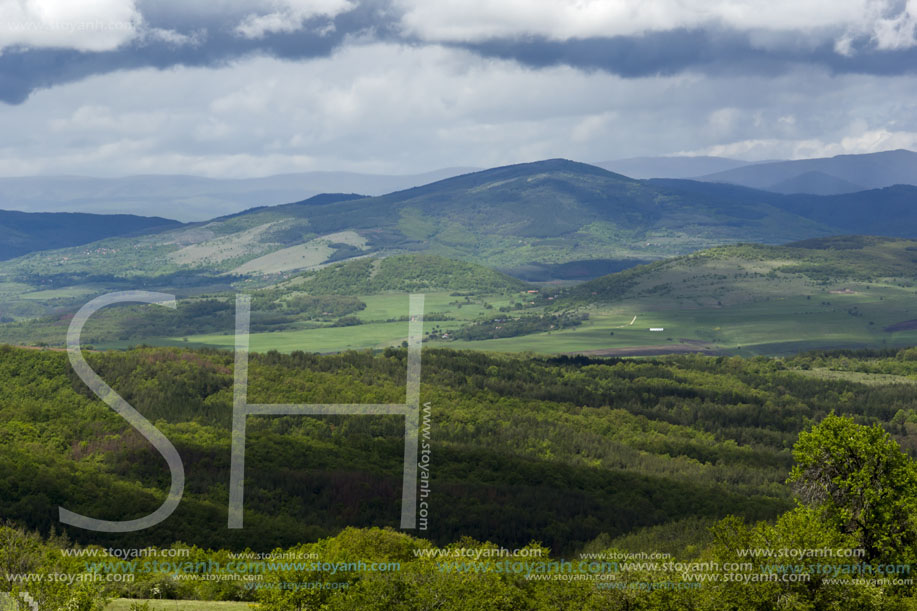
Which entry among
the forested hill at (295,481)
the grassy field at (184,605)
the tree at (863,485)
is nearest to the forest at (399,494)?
the tree at (863,485)

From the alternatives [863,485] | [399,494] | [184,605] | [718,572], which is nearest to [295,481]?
[399,494]

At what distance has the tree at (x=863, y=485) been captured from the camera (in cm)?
5984

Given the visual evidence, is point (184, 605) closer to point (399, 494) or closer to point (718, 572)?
point (718, 572)

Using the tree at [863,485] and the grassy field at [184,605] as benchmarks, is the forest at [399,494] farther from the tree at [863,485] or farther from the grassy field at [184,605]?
the grassy field at [184,605]

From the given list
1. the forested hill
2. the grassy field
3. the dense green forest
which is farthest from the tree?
the forested hill

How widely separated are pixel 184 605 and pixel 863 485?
4873 centimetres

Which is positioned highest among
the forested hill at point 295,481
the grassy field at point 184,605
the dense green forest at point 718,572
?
the dense green forest at point 718,572

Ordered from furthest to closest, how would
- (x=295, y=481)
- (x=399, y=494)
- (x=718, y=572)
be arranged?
(x=399, y=494), (x=295, y=481), (x=718, y=572)

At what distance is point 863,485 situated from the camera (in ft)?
198

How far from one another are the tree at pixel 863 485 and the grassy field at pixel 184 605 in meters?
39.5

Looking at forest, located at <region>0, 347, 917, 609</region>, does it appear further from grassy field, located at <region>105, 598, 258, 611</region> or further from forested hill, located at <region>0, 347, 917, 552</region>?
grassy field, located at <region>105, 598, 258, 611</region>

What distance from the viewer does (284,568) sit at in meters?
63.3

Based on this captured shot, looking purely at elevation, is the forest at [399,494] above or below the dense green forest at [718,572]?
below

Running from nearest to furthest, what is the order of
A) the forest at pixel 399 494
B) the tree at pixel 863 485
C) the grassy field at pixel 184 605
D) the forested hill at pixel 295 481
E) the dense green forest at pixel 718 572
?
the dense green forest at pixel 718 572 < the tree at pixel 863 485 < the forest at pixel 399 494 < the grassy field at pixel 184 605 < the forested hill at pixel 295 481
